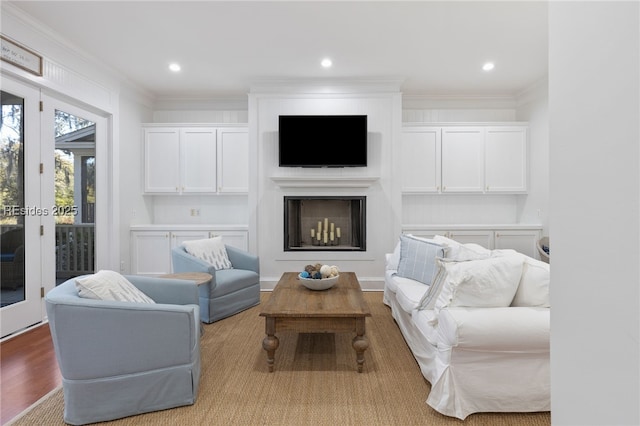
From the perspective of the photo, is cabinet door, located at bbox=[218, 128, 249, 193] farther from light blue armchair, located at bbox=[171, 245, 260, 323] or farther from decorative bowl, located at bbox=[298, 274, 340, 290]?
decorative bowl, located at bbox=[298, 274, 340, 290]

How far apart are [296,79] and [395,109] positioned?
1363mm

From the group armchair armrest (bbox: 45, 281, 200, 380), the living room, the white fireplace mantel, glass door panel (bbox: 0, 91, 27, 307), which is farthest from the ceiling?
armchair armrest (bbox: 45, 281, 200, 380)

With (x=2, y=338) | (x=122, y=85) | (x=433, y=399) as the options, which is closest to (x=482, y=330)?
(x=433, y=399)

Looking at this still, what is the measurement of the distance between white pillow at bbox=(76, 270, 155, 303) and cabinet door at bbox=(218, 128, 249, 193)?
2.91m

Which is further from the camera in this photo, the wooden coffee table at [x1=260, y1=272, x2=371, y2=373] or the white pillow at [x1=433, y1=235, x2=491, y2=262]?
the white pillow at [x1=433, y1=235, x2=491, y2=262]

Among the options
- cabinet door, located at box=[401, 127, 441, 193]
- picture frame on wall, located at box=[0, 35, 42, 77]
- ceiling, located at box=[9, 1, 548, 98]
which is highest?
ceiling, located at box=[9, 1, 548, 98]

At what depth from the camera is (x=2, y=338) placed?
9.77ft

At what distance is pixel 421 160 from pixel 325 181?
Result: 1443mm

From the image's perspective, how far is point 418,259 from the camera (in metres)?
3.20

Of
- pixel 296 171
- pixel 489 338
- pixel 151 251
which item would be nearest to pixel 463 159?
pixel 296 171

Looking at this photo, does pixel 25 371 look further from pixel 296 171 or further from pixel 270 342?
pixel 296 171

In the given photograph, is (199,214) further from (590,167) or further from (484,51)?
(590,167)

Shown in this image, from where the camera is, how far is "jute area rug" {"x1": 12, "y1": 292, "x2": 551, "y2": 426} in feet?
6.25

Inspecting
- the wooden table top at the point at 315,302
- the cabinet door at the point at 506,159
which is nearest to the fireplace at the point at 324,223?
the wooden table top at the point at 315,302
